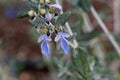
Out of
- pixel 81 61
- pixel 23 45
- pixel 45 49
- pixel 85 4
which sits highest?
pixel 23 45

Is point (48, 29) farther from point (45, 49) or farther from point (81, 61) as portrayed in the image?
point (81, 61)

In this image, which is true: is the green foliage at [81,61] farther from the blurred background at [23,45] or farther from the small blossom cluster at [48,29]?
the blurred background at [23,45]

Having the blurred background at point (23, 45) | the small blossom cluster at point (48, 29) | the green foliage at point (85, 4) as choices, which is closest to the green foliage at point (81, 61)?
the small blossom cluster at point (48, 29)

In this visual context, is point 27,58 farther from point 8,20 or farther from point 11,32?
point 8,20

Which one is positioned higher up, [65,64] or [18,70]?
[18,70]

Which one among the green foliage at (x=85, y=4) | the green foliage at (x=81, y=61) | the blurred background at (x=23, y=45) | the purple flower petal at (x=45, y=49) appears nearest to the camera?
the purple flower petal at (x=45, y=49)

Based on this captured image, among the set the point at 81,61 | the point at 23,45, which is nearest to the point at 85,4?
the point at 81,61

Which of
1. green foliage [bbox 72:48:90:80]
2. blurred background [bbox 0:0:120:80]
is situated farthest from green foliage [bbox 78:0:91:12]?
blurred background [bbox 0:0:120:80]

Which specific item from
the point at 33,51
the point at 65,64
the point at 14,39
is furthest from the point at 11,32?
the point at 65,64

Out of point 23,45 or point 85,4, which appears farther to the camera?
point 23,45

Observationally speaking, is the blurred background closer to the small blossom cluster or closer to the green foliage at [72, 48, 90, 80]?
the green foliage at [72, 48, 90, 80]

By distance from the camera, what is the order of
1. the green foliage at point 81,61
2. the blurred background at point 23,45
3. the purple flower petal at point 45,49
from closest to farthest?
the purple flower petal at point 45,49 < the green foliage at point 81,61 < the blurred background at point 23,45
